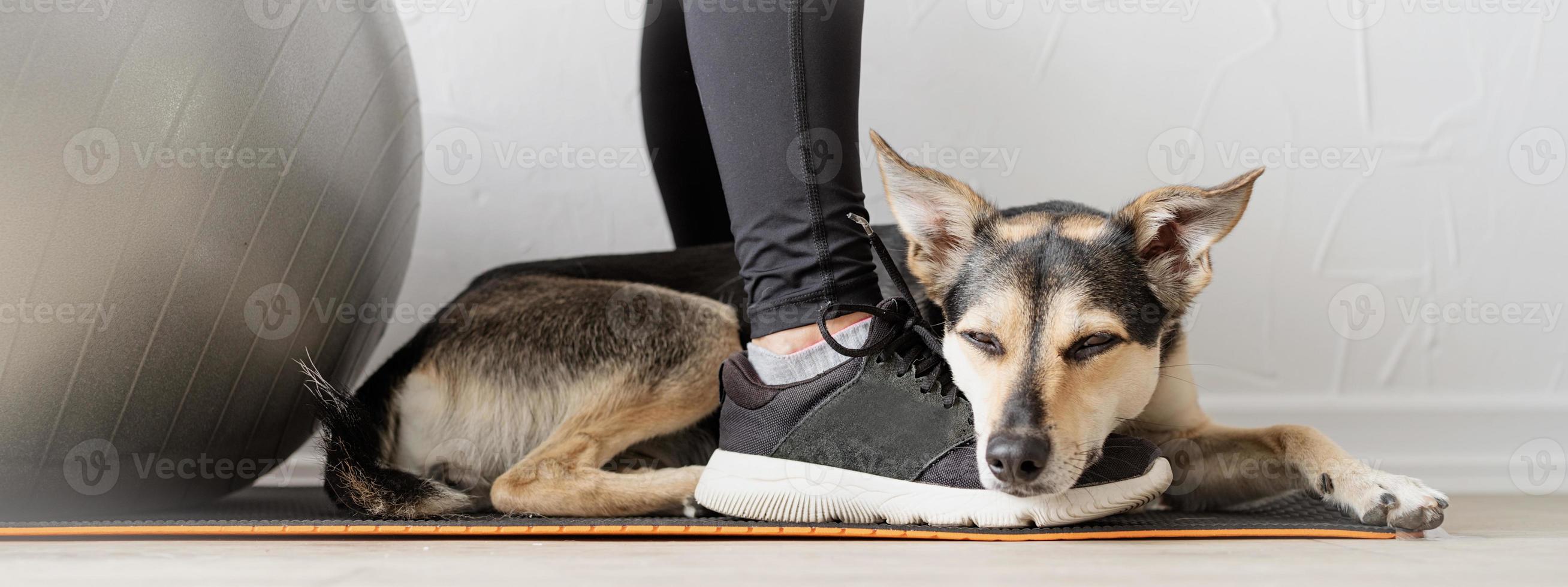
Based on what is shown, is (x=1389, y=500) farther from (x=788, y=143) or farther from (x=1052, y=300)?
(x=788, y=143)

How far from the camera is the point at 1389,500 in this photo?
1.35 meters

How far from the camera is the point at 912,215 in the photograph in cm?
159

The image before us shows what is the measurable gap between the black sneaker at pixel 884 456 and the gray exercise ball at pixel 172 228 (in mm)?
909

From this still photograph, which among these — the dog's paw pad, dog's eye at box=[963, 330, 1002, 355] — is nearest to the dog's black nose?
dog's eye at box=[963, 330, 1002, 355]

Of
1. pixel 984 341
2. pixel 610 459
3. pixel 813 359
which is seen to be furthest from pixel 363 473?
pixel 984 341

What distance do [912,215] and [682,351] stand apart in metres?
0.56

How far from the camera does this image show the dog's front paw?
133 cm

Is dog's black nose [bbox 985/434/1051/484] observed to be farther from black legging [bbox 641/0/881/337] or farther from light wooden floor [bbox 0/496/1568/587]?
black legging [bbox 641/0/881/337]

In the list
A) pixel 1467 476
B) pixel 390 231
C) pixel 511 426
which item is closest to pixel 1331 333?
pixel 1467 476

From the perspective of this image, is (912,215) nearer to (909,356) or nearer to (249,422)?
(909,356)

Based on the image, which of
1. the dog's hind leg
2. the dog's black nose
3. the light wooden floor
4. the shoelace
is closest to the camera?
the light wooden floor

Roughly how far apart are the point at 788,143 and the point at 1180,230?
2.25 ft

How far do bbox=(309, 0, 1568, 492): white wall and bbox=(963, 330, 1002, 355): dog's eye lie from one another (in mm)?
1234

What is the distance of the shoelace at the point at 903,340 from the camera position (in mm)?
1448
